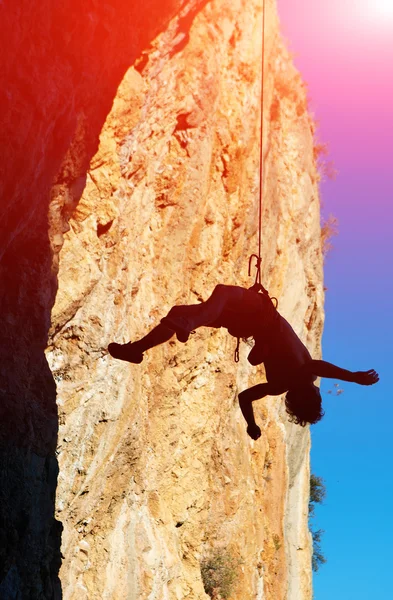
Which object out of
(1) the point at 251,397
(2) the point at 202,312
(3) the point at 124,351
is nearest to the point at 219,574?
(1) the point at 251,397

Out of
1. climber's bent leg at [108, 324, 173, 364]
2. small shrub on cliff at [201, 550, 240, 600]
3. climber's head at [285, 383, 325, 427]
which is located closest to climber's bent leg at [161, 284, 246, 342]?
climber's bent leg at [108, 324, 173, 364]

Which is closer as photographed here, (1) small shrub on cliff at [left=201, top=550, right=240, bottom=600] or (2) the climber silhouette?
(2) the climber silhouette

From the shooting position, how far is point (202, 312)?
6719mm

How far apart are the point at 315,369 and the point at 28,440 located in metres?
2.90

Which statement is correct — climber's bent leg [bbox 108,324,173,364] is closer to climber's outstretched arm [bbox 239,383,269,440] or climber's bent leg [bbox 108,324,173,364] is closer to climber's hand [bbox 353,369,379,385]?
climber's outstretched arm [bbox 239,383,269,440]

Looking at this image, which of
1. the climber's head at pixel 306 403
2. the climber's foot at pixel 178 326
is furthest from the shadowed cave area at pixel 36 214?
the climber's head at pixel 306 403

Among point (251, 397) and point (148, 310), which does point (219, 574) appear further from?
point (251, 397)

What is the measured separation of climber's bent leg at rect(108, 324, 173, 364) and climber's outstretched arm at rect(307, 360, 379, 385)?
4.94ft

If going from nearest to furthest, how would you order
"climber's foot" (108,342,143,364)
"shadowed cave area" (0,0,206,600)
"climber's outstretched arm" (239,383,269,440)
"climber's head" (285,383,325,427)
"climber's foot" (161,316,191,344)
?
"climber's foot" (161,316,191,344) < "climber's foot" (108,342,143,364) < "shadowed cave area" (0,0,206,600) < "climber's head" (285,383,325,427) < "climber's outstretched arm" (239,383,269,440)

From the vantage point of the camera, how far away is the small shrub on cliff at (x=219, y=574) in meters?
14.9

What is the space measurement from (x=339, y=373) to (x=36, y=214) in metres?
3.42

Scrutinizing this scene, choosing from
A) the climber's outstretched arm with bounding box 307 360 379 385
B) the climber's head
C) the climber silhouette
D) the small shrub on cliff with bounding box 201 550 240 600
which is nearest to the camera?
the climber silhouette

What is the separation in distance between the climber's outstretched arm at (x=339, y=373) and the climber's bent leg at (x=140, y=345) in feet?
4.94

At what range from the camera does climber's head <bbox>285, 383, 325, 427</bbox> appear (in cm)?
768
